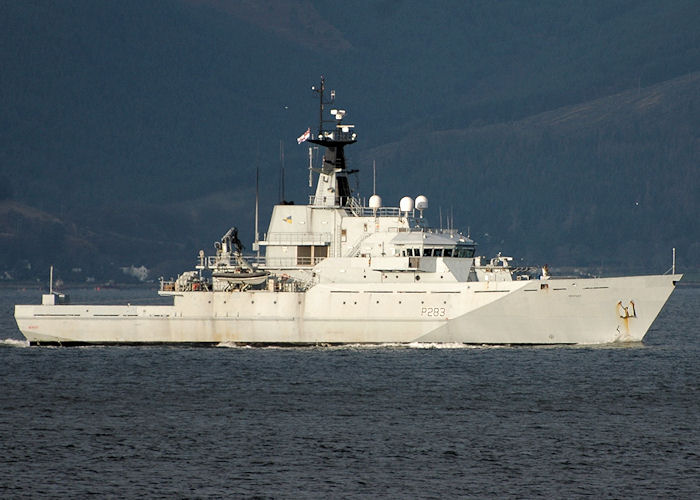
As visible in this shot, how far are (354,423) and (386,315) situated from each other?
50.7 feet

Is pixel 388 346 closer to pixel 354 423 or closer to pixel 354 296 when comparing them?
pixel 354 296

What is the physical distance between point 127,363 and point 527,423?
20.0 m

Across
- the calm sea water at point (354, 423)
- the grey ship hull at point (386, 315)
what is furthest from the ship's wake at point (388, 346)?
the calm sea water at point (354, 423)

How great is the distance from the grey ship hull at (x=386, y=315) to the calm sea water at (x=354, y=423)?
0.88 metres

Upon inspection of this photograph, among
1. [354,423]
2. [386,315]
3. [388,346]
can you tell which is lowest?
[354,423]

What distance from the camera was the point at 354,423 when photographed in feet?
108

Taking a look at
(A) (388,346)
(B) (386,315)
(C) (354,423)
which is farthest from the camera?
(A) (388,346)

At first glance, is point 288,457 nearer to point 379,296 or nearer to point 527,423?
point 527,423

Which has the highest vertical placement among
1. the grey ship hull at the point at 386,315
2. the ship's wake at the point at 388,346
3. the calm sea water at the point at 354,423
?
the grey ship hull at the point at 386,315

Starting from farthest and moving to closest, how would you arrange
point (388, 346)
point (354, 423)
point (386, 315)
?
1. point (388, 346)
2. point (386, 315)
3. point (354, 423)

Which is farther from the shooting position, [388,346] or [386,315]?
[388,346]

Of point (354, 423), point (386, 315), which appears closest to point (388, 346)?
point (386, 315)

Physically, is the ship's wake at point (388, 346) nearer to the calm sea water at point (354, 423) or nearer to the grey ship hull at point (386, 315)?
the grey ship hull at point (386, 315)

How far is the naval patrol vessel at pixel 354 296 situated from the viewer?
153 feet
